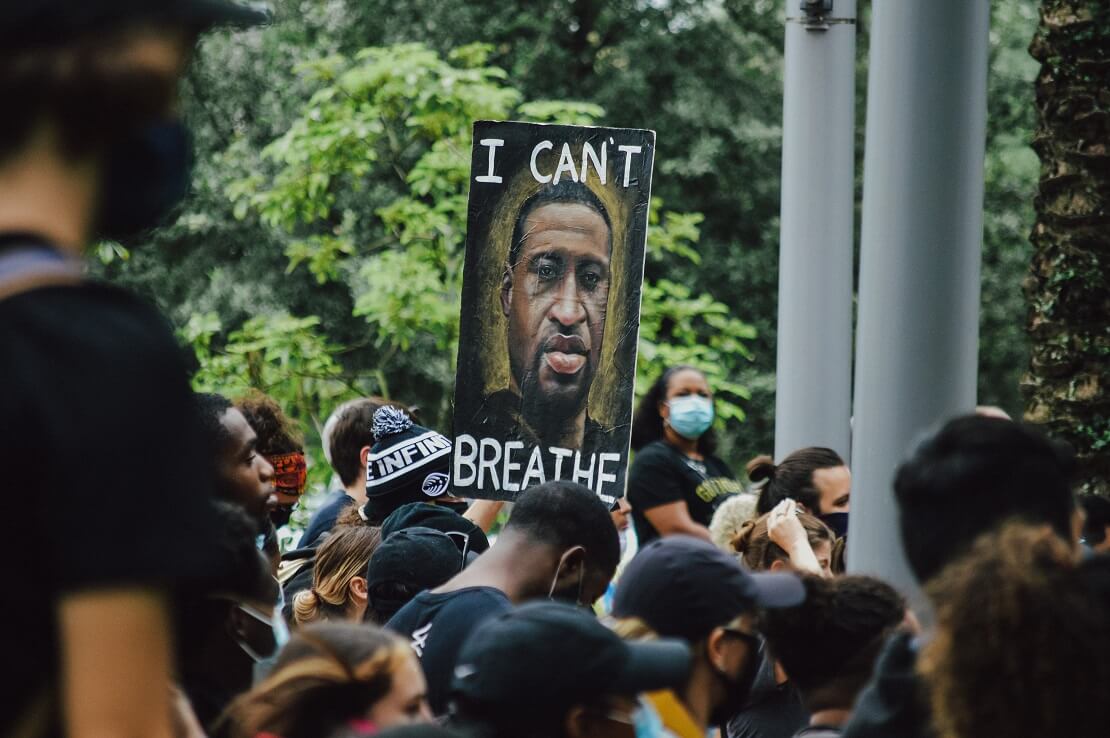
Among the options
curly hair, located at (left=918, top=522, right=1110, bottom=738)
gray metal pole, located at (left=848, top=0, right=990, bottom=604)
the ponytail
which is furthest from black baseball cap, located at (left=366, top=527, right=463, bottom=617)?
curly hair, located at (left=918, top=522, right=1110, bottom=738)

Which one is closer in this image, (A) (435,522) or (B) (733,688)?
(B) (733,688)

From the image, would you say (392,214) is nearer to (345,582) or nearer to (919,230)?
(345,582)

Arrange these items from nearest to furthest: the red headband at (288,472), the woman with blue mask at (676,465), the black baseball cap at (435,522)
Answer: the black baseball cap at (435,522)
the red headband at (288,472)
the woman with blue mask at (676,465)

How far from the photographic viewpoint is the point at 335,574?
5.49 m

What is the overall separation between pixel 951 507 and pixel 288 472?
390cm

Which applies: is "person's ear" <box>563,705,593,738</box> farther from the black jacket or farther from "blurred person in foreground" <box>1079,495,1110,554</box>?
"blurred person in foreground" <box>1079,495,1110,554</box>

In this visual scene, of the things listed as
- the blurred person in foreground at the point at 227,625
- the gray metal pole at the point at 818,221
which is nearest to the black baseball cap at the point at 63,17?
the blurred person in foreground at the point at 227,625

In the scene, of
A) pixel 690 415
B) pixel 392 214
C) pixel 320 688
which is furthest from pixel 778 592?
pixel 392 214

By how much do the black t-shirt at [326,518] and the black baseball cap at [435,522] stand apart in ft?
3.24

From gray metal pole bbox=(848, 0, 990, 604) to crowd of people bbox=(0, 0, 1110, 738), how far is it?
57cm

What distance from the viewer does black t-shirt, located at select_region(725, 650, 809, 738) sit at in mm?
4562

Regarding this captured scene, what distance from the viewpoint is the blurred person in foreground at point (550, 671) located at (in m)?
2.72

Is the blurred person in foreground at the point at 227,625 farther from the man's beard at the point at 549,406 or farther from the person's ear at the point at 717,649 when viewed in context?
the man's beard at the point at 549,406

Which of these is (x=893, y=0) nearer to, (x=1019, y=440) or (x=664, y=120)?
(x=1019, y=440)
